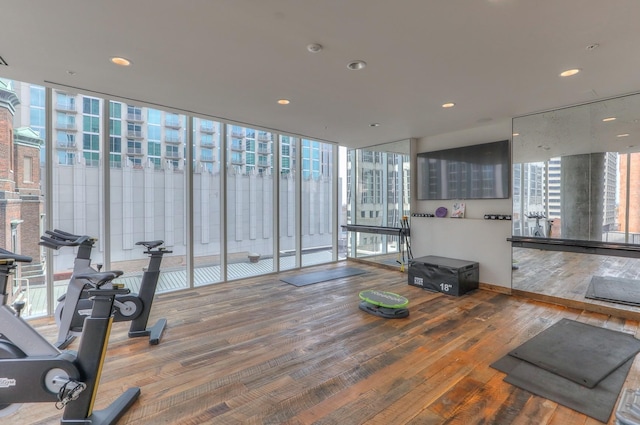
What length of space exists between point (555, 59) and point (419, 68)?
121 centimetres

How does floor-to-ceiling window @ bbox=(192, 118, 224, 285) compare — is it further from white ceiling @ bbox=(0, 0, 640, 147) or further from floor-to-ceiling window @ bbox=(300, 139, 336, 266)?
floor-to-ceiling window @ bbox=(300, 139, 336, 266)

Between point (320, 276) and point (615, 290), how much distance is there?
14.3ft

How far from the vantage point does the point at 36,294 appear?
370cm

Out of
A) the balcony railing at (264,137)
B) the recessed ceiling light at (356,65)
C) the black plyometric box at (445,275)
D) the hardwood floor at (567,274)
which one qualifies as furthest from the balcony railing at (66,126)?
the hardwood floor at (567,274)

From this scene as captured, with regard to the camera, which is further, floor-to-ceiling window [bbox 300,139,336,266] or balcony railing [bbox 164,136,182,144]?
floor-to-ceiling window [bbox 300,139,336,266]

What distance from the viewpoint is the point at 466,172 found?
521cm

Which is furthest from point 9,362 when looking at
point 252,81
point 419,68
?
point 419,68

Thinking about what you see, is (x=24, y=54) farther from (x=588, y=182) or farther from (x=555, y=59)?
(x=588, y=182)

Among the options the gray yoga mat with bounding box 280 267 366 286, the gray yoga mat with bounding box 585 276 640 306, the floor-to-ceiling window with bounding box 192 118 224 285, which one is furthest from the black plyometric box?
the floor-to-ceiling window with bounding box 192 118 224 285

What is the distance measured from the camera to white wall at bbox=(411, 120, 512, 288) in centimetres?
480

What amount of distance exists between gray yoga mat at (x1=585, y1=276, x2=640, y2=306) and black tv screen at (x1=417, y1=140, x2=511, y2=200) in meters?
1.66

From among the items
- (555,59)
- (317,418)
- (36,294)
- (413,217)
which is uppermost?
(555,59)

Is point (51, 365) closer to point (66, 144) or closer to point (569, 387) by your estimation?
point (66, 144)

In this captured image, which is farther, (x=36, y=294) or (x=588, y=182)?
(x=588, y=182)
